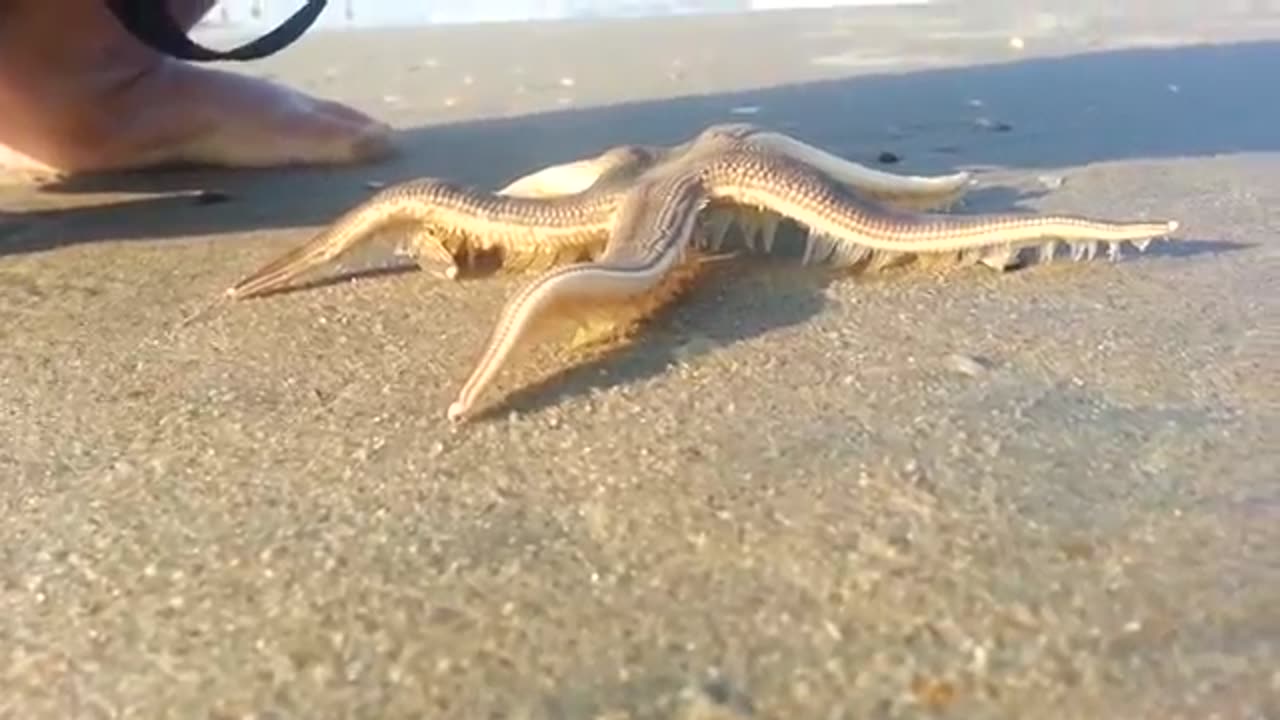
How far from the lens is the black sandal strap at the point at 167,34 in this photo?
2961 mm

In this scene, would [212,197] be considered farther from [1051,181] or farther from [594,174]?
[1051,181]

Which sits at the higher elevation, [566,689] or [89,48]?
[89,48]

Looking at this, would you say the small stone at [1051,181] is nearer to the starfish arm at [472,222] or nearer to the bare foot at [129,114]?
the starfish arm at [472,222]

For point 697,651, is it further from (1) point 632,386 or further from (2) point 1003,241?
(2) point 1003,241

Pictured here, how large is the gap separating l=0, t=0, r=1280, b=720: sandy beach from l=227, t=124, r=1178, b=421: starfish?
45 mm

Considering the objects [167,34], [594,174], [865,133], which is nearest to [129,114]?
[167,34]

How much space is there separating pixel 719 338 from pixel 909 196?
1.75ft

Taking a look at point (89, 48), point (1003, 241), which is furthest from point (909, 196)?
point (89, 48)

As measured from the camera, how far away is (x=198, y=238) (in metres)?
2.84

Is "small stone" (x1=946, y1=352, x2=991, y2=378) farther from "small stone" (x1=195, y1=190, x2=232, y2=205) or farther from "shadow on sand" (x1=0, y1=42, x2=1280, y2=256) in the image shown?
"small stone" (x1=195, y1=190, x2=232, y2=205)

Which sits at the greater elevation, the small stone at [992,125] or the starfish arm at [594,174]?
the starfish arm at [594,174]

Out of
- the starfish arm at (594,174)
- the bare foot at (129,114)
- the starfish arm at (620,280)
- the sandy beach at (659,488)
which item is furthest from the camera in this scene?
the bare foot at (129,114)

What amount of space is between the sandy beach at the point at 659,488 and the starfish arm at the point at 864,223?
5cm

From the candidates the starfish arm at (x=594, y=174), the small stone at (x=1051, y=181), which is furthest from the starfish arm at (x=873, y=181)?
the small stone at (x=1051, y=181)
